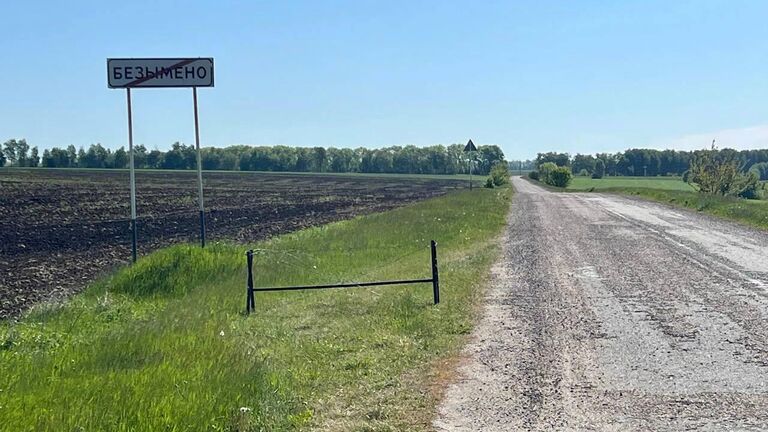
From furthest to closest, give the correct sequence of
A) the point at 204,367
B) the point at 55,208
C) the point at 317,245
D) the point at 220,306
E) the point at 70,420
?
the point at 55,208 → the point at 317,245 → the point at 220,306 → the point at 204,367 → the point at 70,420

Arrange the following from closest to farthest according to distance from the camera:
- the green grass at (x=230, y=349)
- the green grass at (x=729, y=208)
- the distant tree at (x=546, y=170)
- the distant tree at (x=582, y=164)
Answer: the green grass at (x=230, y=349)
the green grass at (x=729, y=208)
the distant tree at (x=546, y=170)
the distant tree at (x=582, y=164)

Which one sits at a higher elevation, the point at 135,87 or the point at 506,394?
the point at 135,87

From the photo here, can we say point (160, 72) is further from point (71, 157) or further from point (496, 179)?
point (71, 157)

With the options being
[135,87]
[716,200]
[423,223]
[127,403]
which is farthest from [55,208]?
[127,403]

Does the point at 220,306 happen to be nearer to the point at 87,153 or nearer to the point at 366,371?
the point at 366,371

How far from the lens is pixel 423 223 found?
25250 millimetres

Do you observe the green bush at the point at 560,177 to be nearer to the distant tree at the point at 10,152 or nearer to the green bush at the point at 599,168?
the green bush at the point at 599,168

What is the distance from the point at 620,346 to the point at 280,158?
146 m

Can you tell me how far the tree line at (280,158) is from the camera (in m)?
134

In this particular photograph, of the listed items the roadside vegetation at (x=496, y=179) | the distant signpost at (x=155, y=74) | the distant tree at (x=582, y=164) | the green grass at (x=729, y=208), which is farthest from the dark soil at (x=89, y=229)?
the distant tree at (x=582, y=164)

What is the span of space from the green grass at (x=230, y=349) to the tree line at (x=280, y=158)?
117 meters

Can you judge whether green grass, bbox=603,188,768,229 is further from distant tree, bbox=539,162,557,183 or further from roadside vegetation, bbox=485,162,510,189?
distant tree, bbox=539,162,557,183

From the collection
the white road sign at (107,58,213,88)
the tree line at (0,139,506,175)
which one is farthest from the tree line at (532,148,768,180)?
the white road sign at (107,58,213,88)

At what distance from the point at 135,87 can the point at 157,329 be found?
769 centimetres
